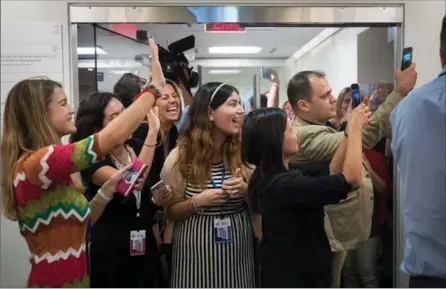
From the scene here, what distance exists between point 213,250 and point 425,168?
3.28 ft

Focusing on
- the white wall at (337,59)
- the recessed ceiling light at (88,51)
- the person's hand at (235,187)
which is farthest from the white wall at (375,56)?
the recessed ceiling light at (88,51)

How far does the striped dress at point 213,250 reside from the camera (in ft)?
6.43

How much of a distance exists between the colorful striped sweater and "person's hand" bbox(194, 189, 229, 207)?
489mm

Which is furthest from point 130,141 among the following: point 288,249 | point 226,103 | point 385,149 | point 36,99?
point 385,149

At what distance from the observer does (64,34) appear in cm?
246

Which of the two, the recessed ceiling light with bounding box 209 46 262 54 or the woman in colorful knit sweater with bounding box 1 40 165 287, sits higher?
the recessed ceiling light with bounding box 209 46 262 54

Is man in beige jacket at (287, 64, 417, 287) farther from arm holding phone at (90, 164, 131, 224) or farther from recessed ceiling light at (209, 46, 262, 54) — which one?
arm holding phone at (90, 164, 131, 224)

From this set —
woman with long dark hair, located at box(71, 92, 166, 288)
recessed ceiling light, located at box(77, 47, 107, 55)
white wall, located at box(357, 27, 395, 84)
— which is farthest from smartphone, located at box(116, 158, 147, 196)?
white wall, located at box(357, 27, 395, 84)

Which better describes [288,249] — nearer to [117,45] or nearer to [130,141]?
[130,141]

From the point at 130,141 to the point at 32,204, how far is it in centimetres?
81

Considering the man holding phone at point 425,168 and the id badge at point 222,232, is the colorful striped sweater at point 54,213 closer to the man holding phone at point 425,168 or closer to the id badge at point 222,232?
the id badge at point 222,232

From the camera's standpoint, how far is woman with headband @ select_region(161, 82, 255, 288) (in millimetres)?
1961

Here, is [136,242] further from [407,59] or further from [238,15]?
[407,59]

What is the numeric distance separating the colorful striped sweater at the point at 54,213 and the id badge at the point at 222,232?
1.78 ft
